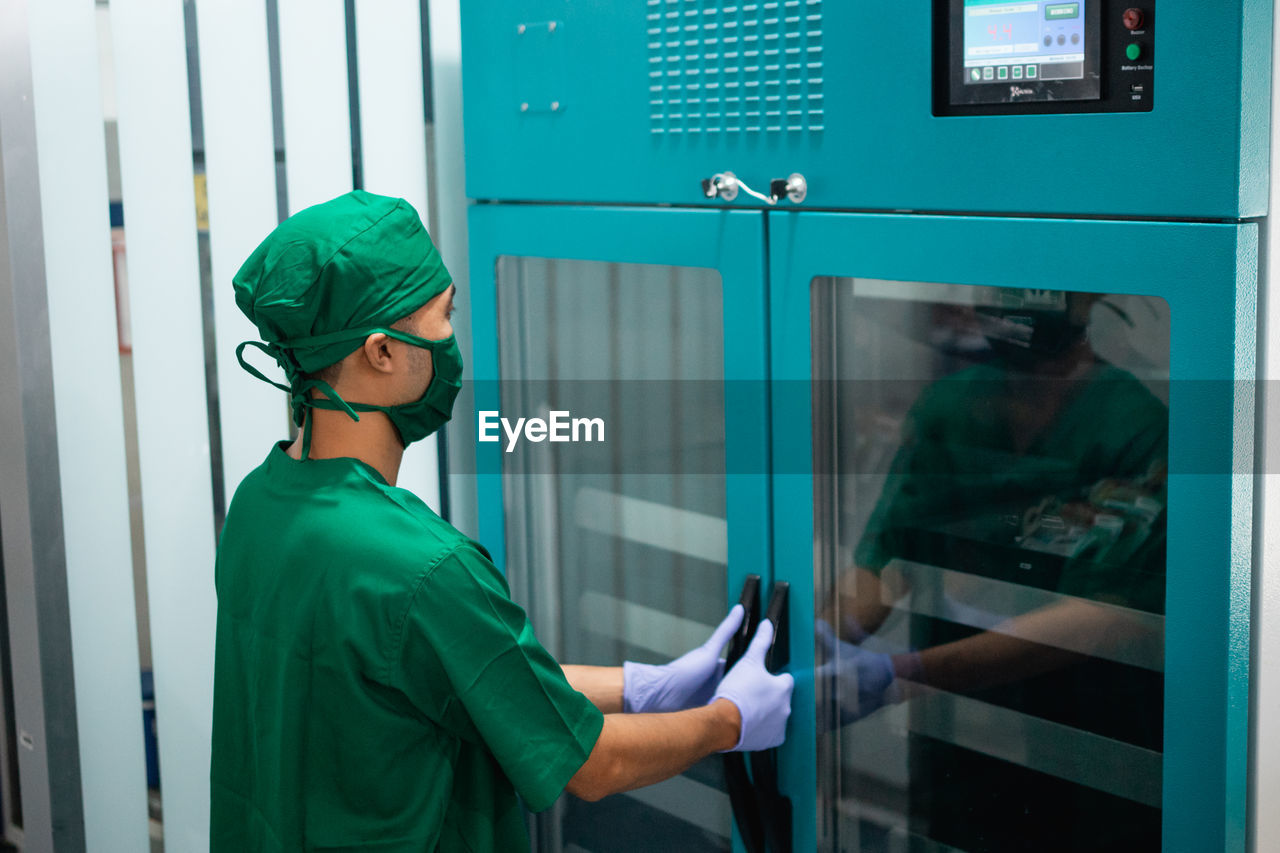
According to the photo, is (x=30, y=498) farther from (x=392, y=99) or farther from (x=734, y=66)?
(x=734, y=66)

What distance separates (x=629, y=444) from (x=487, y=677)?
625 millimetres

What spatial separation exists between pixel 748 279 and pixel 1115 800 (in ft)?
2.41

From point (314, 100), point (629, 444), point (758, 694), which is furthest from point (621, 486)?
point (314, 100)

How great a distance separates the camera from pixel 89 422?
77.0 inches

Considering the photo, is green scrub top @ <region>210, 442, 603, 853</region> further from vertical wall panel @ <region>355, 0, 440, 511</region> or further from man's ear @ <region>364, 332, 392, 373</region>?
vertical wall panel @ <region>355, 0, 440, 511</region>

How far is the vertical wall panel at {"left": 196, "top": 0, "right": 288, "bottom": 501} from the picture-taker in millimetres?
1931

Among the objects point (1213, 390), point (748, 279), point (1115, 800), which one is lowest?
point (1115, 800)

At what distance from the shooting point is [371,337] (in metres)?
1.40

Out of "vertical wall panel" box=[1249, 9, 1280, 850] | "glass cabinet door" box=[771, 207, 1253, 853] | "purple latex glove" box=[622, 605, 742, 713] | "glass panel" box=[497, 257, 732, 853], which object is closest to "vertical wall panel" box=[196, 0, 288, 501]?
"glass panel" box=[497, 257, 732, 853]

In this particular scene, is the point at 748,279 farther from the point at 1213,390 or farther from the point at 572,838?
the point at 572,838

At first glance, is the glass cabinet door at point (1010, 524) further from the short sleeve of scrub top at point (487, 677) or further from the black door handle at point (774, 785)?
the short sleeve of scrub top at point (487, 677)

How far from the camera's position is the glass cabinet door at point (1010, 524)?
4.06ft

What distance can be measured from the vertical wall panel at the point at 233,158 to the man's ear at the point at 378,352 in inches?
25.6

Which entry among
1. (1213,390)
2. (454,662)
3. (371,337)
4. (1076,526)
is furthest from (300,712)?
(1213,390)
